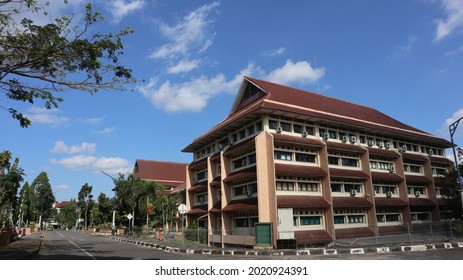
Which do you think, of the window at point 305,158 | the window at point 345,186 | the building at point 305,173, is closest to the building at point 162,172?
the building at point 305,173

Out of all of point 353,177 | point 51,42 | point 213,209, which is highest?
point 51,42

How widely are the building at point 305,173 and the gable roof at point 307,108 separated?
152mm

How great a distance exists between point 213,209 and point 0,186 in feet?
63.5

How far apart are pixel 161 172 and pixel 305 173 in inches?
1762

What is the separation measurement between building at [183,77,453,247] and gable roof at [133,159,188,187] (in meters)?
25.6

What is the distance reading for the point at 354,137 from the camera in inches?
1251

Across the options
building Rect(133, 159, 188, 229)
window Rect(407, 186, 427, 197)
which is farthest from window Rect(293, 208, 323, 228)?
building Rect(133, 159, 188, 229)

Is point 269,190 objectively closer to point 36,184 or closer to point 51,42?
point 51,42

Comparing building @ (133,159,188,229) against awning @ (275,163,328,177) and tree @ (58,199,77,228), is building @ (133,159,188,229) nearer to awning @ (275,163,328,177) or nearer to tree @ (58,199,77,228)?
awning @ (275,163,328,177)

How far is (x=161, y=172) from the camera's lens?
6662 centimetres

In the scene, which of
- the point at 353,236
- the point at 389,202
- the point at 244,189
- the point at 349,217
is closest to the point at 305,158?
the point at 244,189

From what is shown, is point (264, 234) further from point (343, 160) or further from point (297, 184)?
point (343, 160)

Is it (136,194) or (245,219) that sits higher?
(136,194)
